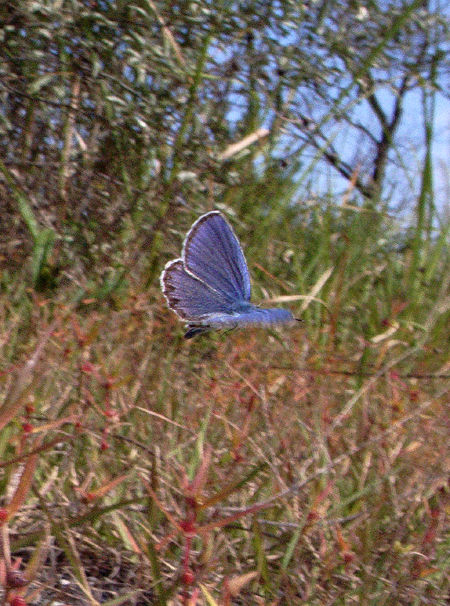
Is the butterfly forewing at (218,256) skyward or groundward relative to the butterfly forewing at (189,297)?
skyward

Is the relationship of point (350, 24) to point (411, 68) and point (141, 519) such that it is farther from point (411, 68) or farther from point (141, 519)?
point (141, 519)

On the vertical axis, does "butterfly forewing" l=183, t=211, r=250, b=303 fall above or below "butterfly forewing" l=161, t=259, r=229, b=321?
above

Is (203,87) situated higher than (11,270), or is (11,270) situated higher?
(203,87)

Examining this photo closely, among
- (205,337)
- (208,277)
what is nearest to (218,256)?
(208,277)

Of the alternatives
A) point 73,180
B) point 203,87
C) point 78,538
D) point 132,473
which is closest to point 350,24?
point 203,87

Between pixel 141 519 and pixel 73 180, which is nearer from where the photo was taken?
pixel 141 519

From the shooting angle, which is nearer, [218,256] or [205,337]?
[218,256]

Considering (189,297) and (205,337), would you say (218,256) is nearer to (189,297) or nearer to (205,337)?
(189,297)
